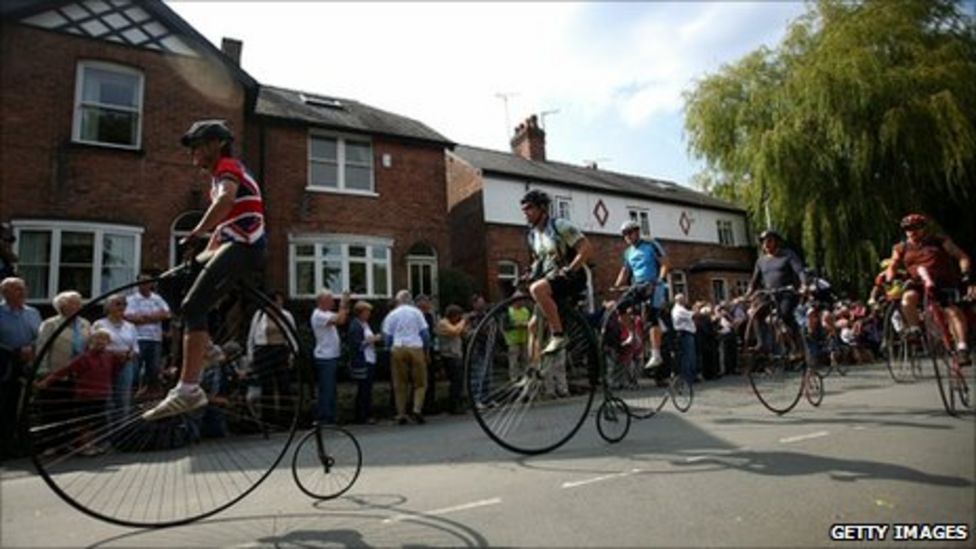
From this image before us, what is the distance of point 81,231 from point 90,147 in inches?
80.8

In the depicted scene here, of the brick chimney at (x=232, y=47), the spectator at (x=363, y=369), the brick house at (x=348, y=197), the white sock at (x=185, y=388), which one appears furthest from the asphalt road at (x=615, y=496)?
the brick chimney at (x=232, y=47)

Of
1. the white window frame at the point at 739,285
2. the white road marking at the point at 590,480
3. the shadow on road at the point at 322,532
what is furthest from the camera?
the white window frame at the point at 739,285

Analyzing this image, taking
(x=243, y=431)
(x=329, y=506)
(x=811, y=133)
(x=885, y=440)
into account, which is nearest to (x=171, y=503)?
(x=329, y=506)

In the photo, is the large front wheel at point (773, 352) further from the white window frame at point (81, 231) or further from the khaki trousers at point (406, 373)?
the white window frame at point (81, 231)

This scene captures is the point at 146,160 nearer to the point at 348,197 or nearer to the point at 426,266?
the point at 348,197

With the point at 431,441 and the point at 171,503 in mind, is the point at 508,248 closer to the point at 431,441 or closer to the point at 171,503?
the point at 431,441

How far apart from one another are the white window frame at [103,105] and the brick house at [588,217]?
1207 cm

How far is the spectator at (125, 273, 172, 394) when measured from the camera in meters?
4.12

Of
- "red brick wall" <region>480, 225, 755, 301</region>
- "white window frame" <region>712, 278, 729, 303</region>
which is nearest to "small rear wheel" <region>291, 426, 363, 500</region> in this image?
"red brick wall" <region>480, 225, 755, 301</region>

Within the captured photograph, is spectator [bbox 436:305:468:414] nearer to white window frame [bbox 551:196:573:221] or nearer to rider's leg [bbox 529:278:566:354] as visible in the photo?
rider's leg [bbox 529:278:566:354]

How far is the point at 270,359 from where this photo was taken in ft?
15.2

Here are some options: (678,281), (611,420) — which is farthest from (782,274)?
(678,281)

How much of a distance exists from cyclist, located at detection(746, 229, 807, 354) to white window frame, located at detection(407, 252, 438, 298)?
13156 mm

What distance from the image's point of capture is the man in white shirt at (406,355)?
902 cm
